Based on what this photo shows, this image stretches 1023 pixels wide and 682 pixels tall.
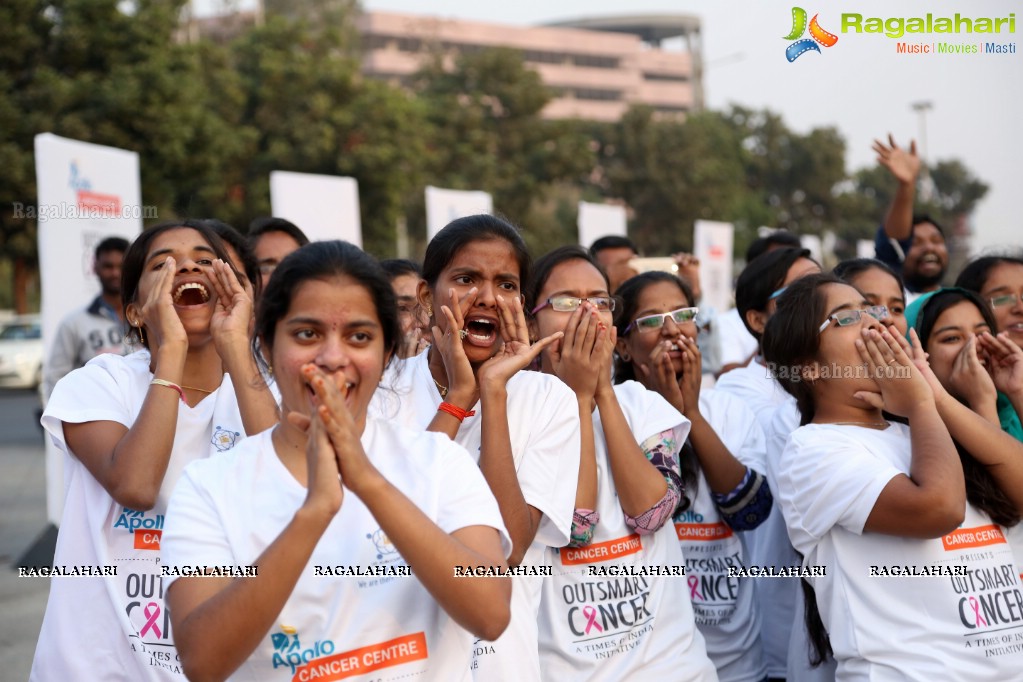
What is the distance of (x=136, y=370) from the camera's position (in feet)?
9.84

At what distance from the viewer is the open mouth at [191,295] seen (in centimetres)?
312

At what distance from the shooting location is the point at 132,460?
8.84ft

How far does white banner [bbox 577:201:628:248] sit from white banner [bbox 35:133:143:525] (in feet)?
17.8

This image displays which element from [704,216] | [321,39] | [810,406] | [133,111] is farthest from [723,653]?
[704,216]

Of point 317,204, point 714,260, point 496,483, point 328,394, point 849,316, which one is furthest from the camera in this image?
point 714,260

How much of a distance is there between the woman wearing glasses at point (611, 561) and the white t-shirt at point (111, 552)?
3.20 ft

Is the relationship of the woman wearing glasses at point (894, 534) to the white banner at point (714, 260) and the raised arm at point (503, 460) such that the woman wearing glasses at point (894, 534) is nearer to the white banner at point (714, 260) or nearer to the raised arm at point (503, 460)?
the raised arm at point (503, 460)

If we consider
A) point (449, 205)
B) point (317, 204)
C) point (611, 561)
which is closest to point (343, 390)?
point (611, 561)

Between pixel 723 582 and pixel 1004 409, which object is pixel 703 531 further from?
pixel 1004 409

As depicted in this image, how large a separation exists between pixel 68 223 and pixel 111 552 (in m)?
4.57

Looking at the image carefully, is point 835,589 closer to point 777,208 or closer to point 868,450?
point 868,450

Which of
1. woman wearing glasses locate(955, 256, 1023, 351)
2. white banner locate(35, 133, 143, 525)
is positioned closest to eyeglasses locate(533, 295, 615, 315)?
woman wearing glasses locate(955, 256, 1023, 351)

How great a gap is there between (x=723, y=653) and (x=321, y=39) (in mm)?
23154

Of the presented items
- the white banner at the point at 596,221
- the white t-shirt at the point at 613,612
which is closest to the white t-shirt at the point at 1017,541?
the white t-shirt at the point at 613,612
